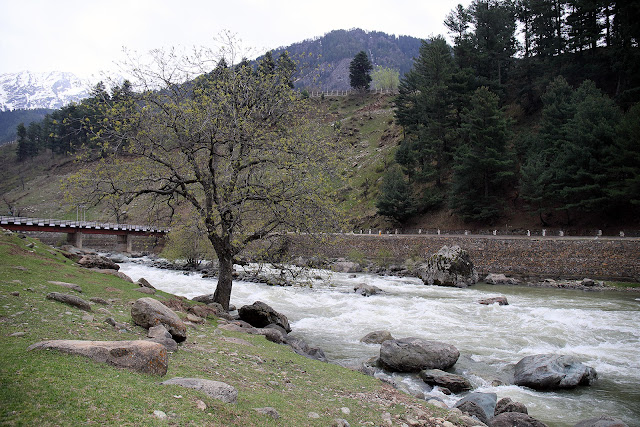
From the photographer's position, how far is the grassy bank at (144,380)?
4.46 m

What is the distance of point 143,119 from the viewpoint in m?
14.0

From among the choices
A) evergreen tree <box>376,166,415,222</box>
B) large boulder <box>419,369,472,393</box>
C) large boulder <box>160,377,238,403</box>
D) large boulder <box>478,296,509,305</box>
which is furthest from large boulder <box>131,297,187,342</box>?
evergreen tree <box>376,166,415,222</box>

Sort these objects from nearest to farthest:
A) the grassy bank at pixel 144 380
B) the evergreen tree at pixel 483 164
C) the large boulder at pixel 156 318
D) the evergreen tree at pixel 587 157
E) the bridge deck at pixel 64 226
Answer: the grassy bank at pixel 144 380 → the large boulder at pixel 156 318 → the evergreen tree at pixel 587 157 → the evergreen tree at pixel 483 164 → the bridge deck at pixel 64 226

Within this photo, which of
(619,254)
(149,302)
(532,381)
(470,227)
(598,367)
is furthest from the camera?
(470,227)

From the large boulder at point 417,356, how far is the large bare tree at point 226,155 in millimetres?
4915

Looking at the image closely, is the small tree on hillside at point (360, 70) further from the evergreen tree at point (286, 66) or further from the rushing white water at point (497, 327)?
Answer: the evergreen tree at point (286, 66)

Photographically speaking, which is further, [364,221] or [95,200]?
[364,221]

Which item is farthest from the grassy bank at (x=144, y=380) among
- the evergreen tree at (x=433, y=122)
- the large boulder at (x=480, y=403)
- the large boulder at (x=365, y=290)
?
the evergreen tree at (x=433, y=122)

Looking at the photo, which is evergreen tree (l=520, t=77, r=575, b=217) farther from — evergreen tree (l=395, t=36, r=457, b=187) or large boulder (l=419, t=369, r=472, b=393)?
large boulder (l=419, t=369, r=472, b=393)

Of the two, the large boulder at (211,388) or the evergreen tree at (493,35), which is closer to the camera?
the large boulder at (211,388)

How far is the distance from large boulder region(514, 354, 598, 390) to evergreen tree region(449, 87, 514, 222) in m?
34.7

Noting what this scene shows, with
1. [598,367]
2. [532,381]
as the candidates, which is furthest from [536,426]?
[598,367]

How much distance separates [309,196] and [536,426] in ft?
30.1

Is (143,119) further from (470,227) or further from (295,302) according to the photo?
(470,227)
